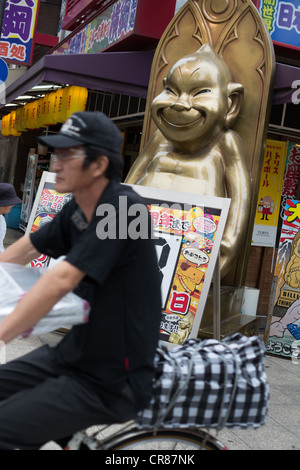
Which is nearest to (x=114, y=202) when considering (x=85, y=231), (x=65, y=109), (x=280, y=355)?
(x=85, y=231)

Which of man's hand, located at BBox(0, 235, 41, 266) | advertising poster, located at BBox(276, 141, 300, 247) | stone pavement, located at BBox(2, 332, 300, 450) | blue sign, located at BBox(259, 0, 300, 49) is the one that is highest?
blue sign, located at BBox(259, 0, 300, 49)

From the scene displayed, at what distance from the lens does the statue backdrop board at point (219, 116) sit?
548 cm

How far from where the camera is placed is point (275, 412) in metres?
4.77

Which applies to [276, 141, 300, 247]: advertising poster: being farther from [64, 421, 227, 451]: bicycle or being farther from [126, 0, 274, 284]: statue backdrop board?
[64, 421, 227, 451]: bicycle

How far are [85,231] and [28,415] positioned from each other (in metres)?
0.65

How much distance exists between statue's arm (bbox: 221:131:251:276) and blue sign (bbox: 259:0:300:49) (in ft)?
7.13

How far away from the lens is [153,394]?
2.12m

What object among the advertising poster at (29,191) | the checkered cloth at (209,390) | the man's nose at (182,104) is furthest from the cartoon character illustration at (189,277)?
the advertising poster at (29,191)

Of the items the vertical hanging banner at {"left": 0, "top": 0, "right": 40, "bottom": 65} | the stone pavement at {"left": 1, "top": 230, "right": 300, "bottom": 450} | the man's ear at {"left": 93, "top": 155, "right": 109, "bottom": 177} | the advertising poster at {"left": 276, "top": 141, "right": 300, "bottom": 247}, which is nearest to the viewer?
the man's ear at {"left": 93, "top": 155, "right": 109, "bottom": 177}

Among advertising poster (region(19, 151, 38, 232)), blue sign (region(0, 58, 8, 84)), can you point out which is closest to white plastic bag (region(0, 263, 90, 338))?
blue sign (region(0, 58, 8, 84))

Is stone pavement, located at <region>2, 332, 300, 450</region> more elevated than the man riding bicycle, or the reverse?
the man riding bicycle

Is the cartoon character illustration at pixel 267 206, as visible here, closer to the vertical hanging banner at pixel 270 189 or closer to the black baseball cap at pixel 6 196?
the vertical hanging banner at pixel 270 189

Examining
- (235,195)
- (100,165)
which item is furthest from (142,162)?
(100,165)

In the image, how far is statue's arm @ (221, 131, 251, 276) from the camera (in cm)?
530
